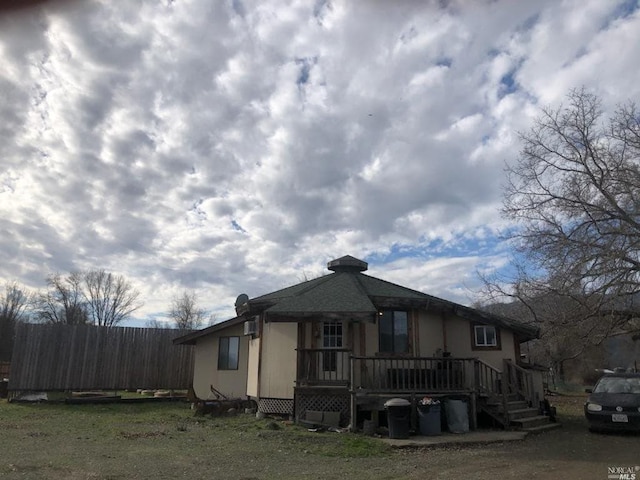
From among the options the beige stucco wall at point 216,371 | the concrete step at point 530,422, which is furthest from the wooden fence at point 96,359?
the concrete step at point 530,422

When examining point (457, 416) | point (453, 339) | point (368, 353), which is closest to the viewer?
point (457, 416)

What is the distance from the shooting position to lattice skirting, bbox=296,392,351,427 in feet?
41.2

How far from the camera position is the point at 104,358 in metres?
20.2

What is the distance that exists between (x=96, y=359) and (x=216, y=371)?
5353 mm

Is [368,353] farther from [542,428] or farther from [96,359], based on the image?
[96,359]

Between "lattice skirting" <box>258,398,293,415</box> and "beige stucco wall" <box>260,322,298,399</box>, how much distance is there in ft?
0.35

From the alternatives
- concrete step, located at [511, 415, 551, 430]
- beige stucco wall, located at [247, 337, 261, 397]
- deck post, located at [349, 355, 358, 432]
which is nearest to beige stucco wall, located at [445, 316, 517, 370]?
concrete step, located at [511, 415, 551, 430]

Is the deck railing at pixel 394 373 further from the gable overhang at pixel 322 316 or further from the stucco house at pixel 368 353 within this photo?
the gable overhang at pixel 322 316

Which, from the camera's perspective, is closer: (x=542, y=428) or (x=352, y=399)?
(x=352, y=399)

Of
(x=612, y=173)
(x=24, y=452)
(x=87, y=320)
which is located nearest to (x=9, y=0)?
(x=24, y=452)

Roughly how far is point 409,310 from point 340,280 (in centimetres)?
244

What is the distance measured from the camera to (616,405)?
11.6 metres

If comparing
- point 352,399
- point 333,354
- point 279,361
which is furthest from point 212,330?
point 352,399

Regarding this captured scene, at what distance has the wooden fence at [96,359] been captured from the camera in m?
19.1
